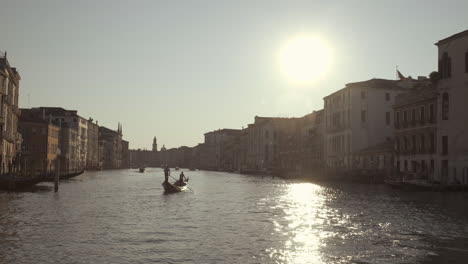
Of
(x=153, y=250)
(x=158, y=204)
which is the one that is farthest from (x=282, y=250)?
(x=158, y=204)

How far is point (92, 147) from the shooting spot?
160000 millimetres

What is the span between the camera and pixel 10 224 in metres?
23.0

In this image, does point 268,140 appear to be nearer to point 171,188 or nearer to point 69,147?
point 69,147

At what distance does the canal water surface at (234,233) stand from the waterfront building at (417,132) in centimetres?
1978

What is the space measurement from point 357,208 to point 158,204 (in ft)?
42.1

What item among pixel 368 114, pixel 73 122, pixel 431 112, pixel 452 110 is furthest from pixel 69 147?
pixel 452 110

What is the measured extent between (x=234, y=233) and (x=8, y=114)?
4675 cm

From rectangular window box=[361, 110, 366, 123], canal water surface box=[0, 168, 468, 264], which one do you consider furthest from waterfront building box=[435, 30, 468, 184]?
rectangular window box=[361, 110, 366, 123]

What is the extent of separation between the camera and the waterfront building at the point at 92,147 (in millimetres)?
151925

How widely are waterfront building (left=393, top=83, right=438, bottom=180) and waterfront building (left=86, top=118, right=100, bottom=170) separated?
343 feet

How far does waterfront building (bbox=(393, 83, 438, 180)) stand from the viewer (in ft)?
169

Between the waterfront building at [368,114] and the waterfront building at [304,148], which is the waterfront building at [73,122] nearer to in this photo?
the waterfront building at [304,148]

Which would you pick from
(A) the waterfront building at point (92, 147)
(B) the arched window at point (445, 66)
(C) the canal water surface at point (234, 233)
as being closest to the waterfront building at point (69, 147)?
(A) the waterfront building at point (92, 147)

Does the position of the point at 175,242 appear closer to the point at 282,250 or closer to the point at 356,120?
the point at 282,250
